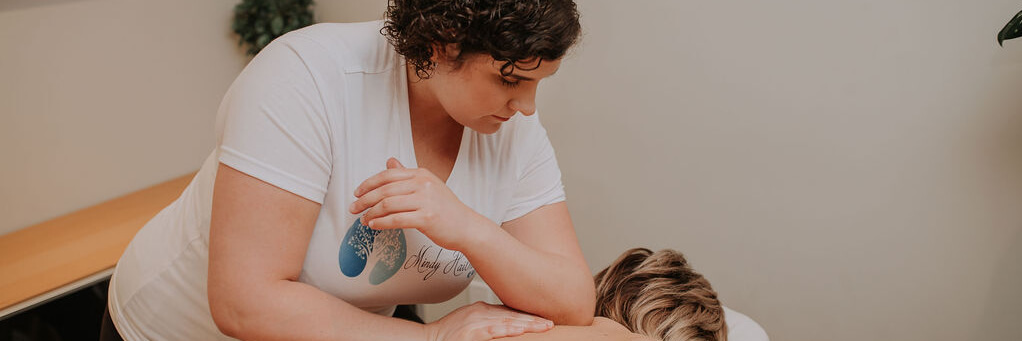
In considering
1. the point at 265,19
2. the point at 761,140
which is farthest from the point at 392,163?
the point at 265,19

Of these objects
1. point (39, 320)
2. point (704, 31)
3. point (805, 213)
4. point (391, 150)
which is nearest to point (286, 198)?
point (391, 150)

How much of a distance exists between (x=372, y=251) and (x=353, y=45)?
0.28 m

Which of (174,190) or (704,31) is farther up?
(704,31)

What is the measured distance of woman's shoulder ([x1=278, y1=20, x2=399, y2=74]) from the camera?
0.92 metres

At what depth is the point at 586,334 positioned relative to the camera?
3.41 ft

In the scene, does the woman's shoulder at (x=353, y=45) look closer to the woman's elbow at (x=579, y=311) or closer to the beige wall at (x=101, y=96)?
the woman's elbow at (x=579, y=311)

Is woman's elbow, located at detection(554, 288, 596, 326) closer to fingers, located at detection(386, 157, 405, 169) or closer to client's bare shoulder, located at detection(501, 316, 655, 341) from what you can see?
client's bare shoulder, located at detection(501, 316, 655, 341)

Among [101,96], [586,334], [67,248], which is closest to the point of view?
[586,334]

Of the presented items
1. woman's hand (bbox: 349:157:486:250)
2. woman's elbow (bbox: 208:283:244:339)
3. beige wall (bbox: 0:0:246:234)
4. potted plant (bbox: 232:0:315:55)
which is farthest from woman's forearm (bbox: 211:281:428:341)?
potted plant (bbox: 232:0:315:55)

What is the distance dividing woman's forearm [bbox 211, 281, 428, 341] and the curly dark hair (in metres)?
0.33

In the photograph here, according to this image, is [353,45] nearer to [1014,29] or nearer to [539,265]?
[539,265]

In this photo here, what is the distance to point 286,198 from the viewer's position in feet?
2.79

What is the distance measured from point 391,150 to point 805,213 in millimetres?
1268

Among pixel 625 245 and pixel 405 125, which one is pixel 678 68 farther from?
pixel 405 125
